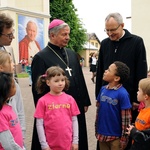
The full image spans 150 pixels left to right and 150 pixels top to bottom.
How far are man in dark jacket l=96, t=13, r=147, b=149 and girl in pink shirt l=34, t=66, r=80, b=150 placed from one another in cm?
86

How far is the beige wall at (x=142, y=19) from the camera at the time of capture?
1868 centimetres

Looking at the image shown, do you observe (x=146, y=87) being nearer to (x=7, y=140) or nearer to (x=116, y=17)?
(x=116, y=17)

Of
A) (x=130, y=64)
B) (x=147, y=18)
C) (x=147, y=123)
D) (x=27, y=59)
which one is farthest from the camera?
(x=27, y=59)

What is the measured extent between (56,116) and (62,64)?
0.85 meters

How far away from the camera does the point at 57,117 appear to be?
9.66ft

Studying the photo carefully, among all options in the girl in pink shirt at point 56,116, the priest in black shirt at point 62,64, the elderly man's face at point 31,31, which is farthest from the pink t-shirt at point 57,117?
the elderly man's face at point 31,31

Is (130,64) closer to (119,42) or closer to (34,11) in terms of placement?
(119,42)

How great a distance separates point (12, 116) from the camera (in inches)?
91.8

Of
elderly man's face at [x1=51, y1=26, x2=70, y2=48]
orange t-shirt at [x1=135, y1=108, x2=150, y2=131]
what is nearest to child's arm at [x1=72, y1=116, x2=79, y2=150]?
orange t-shirt at [x1=135, y1=108, x2=150, y2=131]

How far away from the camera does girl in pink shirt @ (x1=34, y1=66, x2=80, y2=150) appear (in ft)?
9.68

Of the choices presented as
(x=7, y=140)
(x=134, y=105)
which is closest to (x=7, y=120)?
(x=7, y=140)

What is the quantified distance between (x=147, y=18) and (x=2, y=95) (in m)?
17.8

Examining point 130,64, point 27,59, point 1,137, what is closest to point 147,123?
point 130,64

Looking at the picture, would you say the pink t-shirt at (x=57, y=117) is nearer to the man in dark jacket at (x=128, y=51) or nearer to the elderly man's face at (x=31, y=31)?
the man in dark jacket at (x=128, y=51)
